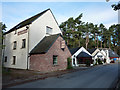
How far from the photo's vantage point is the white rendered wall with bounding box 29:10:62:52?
17216mm

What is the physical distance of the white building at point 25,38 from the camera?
55.9 feet

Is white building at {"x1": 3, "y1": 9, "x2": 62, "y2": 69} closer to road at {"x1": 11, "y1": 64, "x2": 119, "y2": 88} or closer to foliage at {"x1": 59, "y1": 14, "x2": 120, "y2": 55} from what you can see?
road at {"x1": 11, "y1": 64, "x2": 119, "y2": 88}

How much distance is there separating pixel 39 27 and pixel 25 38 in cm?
306

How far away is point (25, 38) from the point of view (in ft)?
57.5

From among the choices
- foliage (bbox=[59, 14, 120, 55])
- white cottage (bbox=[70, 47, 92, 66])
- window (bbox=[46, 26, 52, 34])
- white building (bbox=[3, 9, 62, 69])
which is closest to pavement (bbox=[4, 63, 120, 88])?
white building (bbox=[3, 9, 62, 69])

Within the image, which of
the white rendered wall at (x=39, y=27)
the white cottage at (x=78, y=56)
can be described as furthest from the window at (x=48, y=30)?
the white cottage at (x=78, y=56)

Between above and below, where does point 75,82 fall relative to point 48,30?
below

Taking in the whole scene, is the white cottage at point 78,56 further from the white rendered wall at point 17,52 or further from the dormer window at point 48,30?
the white rendered wall at point 17,52

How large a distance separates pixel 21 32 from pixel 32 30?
2575mm

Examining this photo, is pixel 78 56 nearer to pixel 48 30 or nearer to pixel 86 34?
pixel 48 30

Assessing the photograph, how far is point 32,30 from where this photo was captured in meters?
17.3

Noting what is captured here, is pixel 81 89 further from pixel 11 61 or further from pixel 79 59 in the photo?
pixel 79 59

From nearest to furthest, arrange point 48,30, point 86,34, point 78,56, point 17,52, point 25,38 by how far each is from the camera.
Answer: point 25,38, point 17,52, point 48,30, point 78,56, point 86,34

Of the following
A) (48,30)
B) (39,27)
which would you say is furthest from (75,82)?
(48,30)
